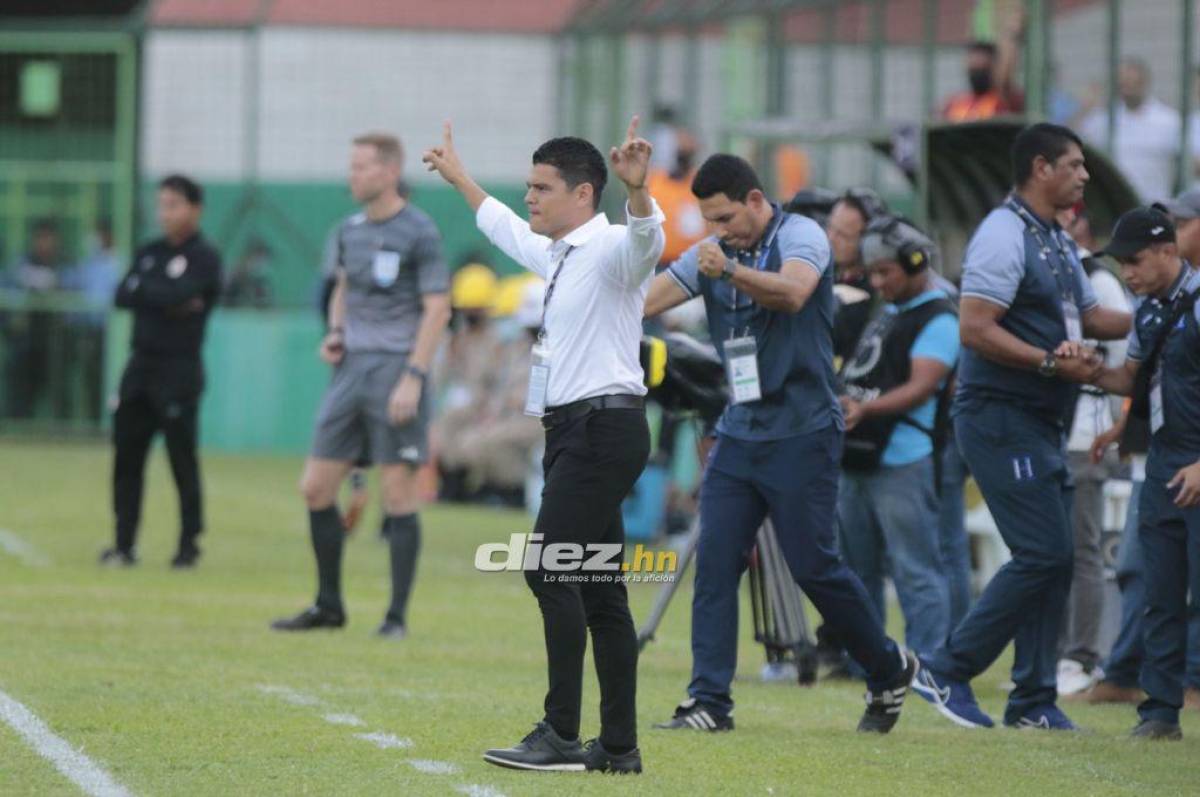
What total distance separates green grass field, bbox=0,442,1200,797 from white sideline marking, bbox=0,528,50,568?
0.44ft

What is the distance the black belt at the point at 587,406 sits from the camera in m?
7.70

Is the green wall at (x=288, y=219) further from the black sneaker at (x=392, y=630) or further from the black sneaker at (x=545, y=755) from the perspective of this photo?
the black sneaker at (x=545, y=755)

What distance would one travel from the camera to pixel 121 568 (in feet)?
48.5

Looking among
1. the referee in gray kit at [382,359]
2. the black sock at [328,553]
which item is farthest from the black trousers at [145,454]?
the referee in gray kit at [382,359]

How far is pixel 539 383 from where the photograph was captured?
25.5ft

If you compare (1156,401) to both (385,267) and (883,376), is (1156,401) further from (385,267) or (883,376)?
(385,267)

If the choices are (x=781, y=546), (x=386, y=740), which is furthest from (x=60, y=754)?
(x=781, y=546)

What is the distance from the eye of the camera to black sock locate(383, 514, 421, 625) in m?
11.7

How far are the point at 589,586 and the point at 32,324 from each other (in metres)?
19.6

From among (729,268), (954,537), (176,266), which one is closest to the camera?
(729,268)

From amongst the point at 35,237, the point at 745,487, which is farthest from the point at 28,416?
the point at 745,487

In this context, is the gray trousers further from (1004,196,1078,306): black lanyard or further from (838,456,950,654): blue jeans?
(1004,196,1078,306): black lanyard

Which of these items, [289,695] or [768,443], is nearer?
[768,443]

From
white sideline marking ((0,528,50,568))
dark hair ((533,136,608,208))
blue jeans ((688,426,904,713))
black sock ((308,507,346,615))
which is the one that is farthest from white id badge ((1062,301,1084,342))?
white sideline marking ((0,528,50,568))
